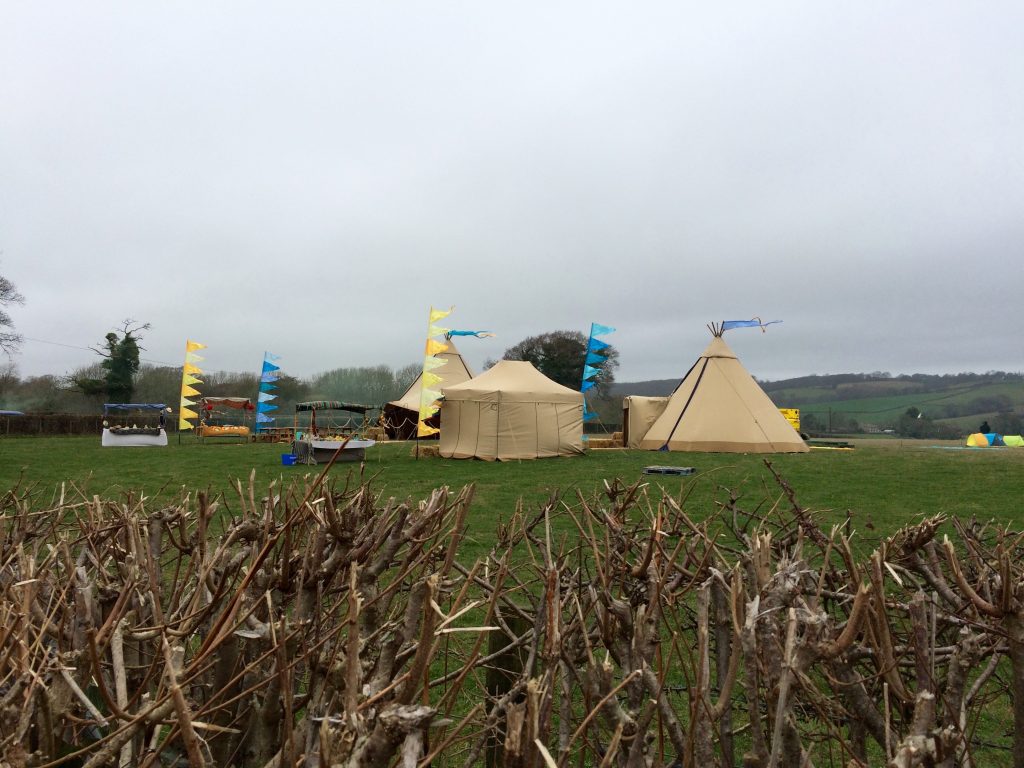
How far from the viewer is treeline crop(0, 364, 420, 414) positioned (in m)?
36.0

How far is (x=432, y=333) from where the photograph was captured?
16.1 m

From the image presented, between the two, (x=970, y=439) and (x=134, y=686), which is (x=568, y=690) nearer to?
(x=134, y=686)

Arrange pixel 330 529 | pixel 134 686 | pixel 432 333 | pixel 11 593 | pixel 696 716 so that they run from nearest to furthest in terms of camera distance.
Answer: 1. pixel 696 716
2. pixel 11 593
3. pixel 330 529
4. pixel 134 686
5. pixel 432 333

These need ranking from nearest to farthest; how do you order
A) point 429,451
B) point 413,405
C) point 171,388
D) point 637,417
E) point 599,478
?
point 599,478 → point 429,451 → point 637,417 → point 413,405 → point 171,388

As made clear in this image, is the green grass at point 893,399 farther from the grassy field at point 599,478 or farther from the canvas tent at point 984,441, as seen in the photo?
the grassy field at point 599,478

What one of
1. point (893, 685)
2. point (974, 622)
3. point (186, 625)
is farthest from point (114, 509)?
point (974, 622)

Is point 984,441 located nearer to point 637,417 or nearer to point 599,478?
point 637,417

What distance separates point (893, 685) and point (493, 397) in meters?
15.4

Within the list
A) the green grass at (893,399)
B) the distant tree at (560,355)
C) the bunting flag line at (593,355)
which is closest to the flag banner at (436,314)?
the bunting flag line at (593,355)

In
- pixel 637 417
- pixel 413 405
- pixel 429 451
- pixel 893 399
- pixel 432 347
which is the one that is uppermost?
pixel 893 399

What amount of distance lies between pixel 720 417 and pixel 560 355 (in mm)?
26862

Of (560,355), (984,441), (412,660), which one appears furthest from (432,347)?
(560,355)

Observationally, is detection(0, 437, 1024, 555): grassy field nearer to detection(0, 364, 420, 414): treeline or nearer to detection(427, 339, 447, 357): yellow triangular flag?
detection(427, 339, 447, 357): yellow triangular flag

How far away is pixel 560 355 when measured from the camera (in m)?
44.3
